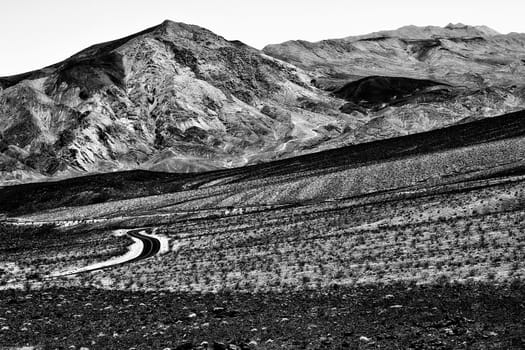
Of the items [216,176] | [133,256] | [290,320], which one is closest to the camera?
[290,320]

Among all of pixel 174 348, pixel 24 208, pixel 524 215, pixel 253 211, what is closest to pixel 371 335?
pixel 174 348

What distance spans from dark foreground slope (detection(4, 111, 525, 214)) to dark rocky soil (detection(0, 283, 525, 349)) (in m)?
92.3

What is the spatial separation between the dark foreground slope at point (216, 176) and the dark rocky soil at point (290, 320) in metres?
92.3

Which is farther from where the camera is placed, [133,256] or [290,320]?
[133,256]

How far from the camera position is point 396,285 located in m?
23.9

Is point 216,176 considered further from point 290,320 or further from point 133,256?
point 290,320

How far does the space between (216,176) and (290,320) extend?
131m

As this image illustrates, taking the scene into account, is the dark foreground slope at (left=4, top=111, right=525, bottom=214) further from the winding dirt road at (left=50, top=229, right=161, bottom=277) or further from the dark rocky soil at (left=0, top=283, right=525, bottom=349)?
the dark rocky soil at (left=0, top=283, right=525, bottom=349)

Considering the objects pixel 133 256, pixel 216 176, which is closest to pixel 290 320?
pixel 133 256

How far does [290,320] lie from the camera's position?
1952cm

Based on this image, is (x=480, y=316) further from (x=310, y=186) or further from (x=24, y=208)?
(x=24, y=208)

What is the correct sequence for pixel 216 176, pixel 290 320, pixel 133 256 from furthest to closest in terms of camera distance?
pixel 216 176, pixel 133 256, pixel 290 320

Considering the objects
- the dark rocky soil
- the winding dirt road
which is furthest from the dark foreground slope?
the dark rocky soil

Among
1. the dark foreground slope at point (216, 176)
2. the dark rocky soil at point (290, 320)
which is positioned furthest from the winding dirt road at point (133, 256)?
the dark foreground slope at point (216, 176)
